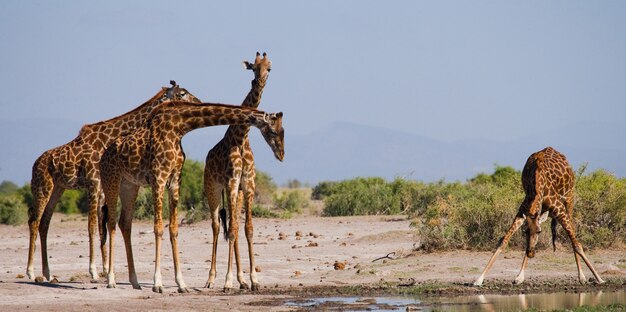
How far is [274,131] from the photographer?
1436cm

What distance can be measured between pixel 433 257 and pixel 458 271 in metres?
1.22

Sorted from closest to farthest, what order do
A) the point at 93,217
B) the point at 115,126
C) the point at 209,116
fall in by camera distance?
the point at 209,116 < the point at 93,217 < the point at 115,126

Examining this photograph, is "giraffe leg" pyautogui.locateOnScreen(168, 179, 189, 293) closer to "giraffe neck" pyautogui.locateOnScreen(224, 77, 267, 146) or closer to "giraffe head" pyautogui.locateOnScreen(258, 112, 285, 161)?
"giraffe neck" pyautogui.locateOnScreen(224, 77, 267, 146)

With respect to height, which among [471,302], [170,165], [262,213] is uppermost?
[170,165]

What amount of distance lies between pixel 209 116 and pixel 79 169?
2573mm

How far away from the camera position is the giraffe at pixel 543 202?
50.1ft

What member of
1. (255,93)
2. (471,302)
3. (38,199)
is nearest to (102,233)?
(38,199)

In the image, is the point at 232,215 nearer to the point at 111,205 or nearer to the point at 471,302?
the point at 111,205

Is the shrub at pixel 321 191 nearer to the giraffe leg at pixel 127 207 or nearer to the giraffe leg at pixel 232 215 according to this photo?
the giraffe leg at pixel 127 207

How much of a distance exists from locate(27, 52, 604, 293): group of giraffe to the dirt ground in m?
0.50

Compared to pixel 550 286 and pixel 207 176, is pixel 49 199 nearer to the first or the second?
pixel 207 176

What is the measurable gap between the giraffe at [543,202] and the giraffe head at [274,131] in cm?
337

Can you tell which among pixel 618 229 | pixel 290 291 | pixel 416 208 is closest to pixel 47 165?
pixel 290 291

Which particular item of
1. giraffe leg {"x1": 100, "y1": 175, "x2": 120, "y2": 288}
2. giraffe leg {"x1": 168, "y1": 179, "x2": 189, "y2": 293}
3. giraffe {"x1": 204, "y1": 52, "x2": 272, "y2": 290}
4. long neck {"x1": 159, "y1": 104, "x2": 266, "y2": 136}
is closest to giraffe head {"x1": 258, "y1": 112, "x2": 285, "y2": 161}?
long neck {"x1": 159, "y1": 104, "x2": 266, "y2": 136}
